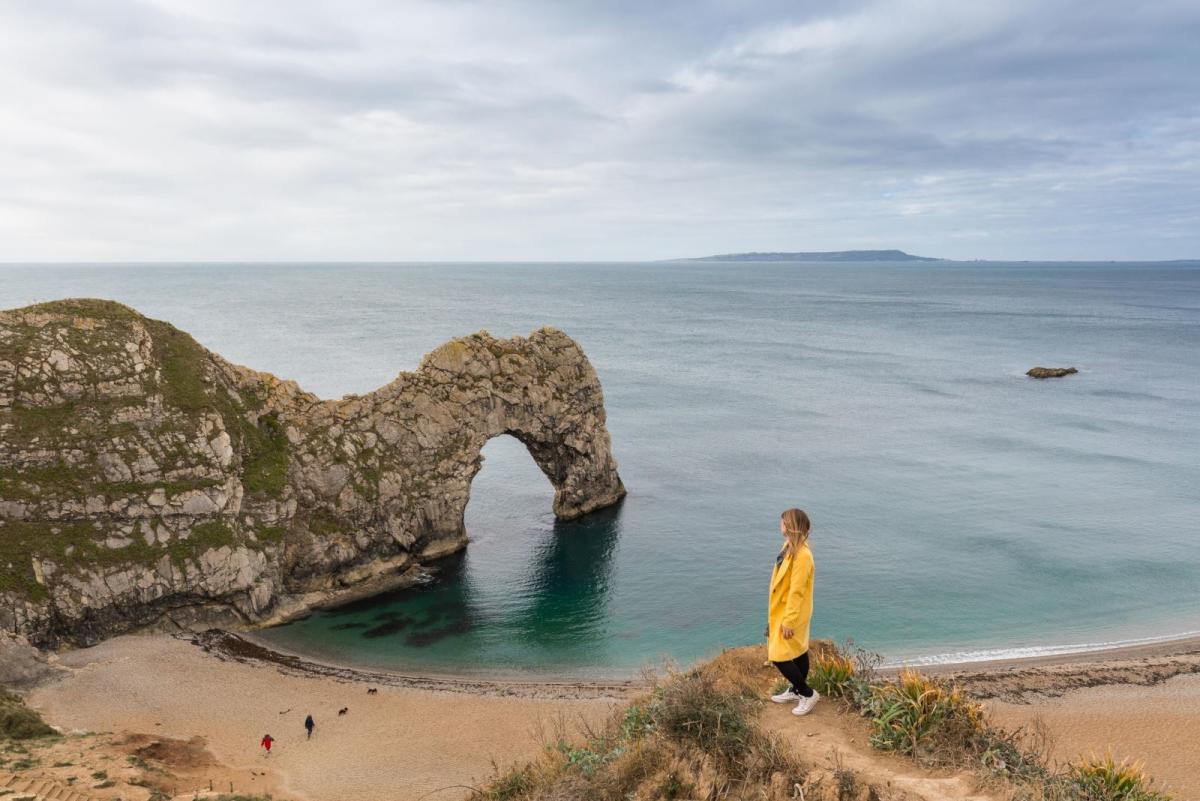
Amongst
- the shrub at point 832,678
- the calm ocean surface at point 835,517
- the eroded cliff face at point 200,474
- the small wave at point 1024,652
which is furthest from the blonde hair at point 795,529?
the eroded cliff face at point 200,474

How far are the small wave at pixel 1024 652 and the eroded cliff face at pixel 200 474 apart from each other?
73.3 ft

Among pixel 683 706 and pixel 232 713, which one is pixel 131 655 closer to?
pixel 232 713

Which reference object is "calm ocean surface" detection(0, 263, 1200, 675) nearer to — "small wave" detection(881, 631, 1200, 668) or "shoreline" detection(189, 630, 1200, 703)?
"small wave" detection(881, 631, 1200, 668)

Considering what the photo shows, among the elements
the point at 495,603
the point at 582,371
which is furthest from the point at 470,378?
the point at 495,603

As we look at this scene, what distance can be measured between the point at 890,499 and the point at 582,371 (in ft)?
69.4

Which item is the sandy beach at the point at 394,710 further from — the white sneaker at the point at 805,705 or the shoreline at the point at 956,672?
the white sneaker at the point at 805,705

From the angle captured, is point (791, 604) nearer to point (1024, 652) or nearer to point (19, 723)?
point (19, 723)

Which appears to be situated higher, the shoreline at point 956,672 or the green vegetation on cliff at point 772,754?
the green vegetation on cliff at point 772,754

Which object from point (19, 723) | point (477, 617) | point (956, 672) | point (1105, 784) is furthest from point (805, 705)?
point (477, 617)

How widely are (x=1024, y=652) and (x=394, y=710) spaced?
80.4 feet

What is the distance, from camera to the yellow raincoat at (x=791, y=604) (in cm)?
1062

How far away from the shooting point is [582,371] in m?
43.2

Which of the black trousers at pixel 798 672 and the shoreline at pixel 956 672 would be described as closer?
the black trousers at pixel 798 672

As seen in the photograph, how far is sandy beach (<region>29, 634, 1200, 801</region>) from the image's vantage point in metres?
21.6
